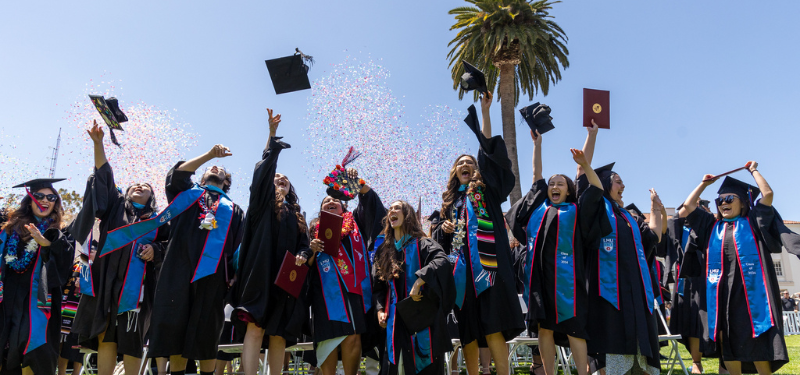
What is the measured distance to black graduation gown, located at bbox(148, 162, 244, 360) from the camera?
421 cm

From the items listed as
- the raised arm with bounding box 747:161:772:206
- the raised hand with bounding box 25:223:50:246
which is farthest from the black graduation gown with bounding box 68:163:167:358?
the raised arm with bounding box 747:161:772:206

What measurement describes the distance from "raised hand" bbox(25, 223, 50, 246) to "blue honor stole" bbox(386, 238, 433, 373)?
3.25 metres

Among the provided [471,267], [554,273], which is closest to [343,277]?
[471,267]

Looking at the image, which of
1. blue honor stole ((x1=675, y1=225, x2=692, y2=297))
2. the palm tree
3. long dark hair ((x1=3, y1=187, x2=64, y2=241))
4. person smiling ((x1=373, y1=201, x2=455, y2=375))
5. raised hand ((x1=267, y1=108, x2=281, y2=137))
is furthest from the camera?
the palm tree

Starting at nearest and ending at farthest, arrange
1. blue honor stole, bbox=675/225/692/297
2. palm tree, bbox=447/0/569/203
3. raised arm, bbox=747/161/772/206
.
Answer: raised arm, bbox=747/161/772/206, blue honor stole, bbox=675/225/692/297, palm tree, bbox=447/0/569/203

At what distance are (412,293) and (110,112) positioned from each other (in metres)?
3.41

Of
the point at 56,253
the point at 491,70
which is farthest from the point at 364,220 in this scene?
the point at 491,70

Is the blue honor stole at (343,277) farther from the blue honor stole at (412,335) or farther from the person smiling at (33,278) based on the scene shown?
the person smiling at (33,278)

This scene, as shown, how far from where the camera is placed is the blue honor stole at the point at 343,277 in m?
4.55

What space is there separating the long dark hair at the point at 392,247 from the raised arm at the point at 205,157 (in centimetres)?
146

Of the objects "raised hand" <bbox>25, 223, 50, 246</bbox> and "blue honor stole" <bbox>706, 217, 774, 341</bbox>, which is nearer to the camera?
"blue honor stole" <bbox>706, 217, 774, 341</bbox>

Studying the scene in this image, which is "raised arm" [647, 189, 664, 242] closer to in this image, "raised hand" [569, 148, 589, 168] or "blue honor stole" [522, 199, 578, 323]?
"blue honor stole" [522, 199, 578, 323]

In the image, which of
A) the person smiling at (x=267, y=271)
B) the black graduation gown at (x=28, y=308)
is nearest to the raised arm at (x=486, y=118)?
the person smiling at (x=267, y=271)

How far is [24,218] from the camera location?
5.41 meters
